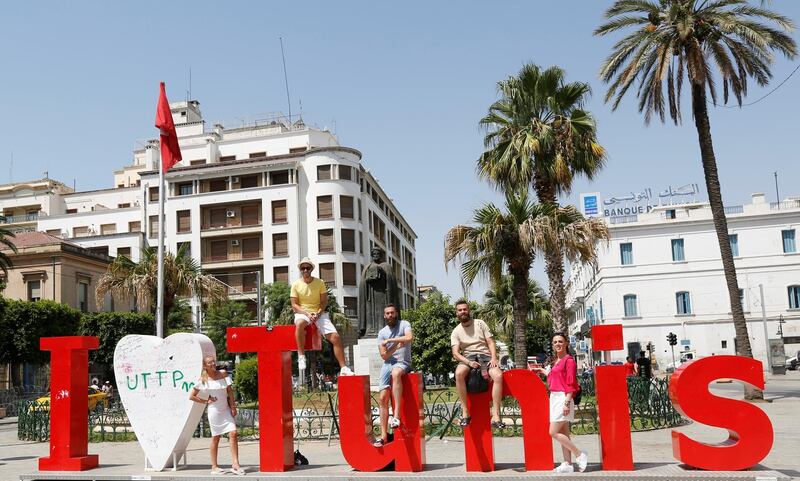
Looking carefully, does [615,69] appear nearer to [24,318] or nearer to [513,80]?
[513,80]

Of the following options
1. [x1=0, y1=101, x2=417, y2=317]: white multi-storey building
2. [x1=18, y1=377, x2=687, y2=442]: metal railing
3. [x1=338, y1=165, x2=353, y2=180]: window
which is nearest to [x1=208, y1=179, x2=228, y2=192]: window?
[x1=0, y1=101, x2=417, y2=317]: white multi-storey building

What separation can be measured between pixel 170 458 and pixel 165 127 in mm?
10703

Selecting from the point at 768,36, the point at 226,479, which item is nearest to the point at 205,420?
the point at 226,479

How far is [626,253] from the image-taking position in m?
58.8

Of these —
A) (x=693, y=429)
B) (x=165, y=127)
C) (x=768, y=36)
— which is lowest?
(x=693, y=429)

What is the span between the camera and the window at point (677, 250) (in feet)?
189

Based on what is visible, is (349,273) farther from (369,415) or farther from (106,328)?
(369,415)

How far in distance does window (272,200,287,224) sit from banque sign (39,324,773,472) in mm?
49291

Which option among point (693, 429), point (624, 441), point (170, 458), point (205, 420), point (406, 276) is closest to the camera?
point (624, 441)

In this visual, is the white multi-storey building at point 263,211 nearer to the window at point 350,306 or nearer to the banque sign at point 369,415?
the window at point 350,306

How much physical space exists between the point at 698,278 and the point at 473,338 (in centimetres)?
5165

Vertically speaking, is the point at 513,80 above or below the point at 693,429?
above

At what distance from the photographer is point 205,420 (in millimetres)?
18719

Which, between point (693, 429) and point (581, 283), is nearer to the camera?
point (693, 429)
